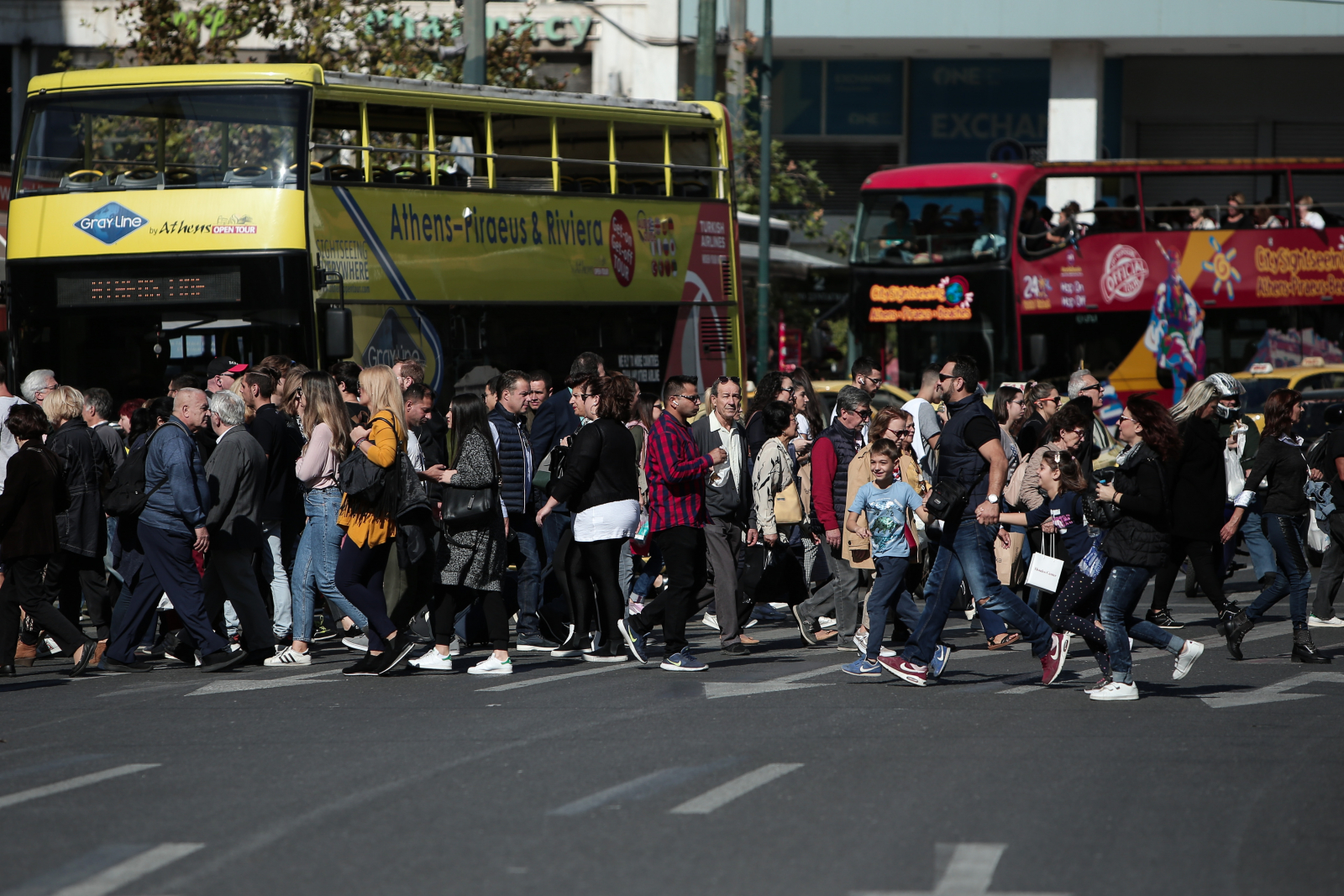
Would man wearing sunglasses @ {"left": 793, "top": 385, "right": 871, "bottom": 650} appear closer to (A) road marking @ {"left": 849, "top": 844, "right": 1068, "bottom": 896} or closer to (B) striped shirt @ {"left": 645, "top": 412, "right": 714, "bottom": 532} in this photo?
(B) striped shirt @ {"left": 645, "top": 412, "right": 714, "bottom": 532}

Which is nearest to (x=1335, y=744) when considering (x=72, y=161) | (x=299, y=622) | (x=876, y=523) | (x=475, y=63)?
(x=876, y=523)

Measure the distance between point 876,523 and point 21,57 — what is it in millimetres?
25462

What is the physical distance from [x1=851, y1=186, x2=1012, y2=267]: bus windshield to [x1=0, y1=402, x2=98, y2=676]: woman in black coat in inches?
625

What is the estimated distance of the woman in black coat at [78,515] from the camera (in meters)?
10.6

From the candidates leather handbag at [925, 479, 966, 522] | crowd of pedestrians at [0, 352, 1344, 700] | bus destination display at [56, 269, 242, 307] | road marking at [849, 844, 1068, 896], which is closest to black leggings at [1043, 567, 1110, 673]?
crowd of pedestrians at [0, 352, 1344, 700]

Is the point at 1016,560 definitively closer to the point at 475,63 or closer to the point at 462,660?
the point at 462,660

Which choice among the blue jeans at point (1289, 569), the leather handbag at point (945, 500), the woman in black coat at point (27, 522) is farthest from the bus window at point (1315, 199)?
the woman in black coat at point (27, 522)

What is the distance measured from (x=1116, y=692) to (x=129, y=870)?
5.12 m

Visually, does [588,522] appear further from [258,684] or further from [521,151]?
[521,151]

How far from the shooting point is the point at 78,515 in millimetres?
10641

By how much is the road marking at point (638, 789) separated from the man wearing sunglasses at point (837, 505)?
12.6 ft

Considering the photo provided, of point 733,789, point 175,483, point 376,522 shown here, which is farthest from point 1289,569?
point 175,483

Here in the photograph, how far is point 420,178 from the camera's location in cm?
1498

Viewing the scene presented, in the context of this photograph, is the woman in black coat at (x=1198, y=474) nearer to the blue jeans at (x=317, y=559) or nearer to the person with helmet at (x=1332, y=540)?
the person with helmet at (x=1332, y=540)
